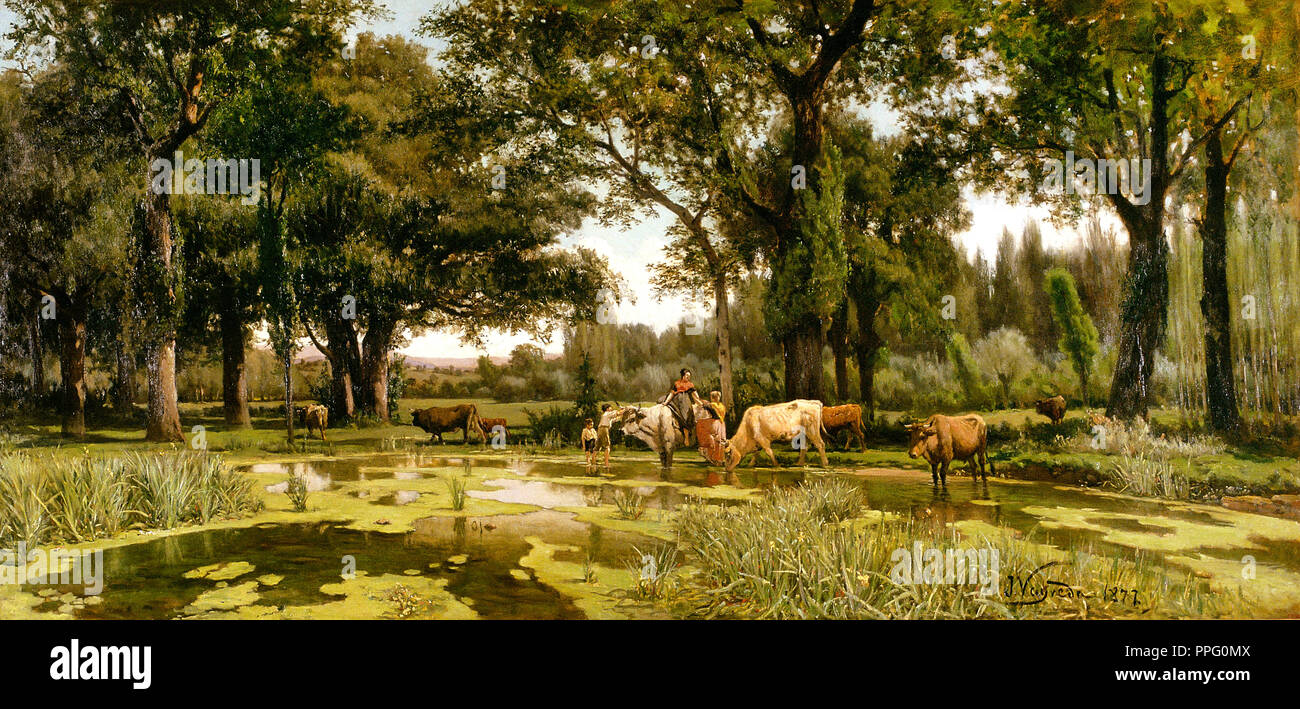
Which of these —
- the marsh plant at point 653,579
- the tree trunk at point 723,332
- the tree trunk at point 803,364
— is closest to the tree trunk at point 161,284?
the marsh plant at point 653,579

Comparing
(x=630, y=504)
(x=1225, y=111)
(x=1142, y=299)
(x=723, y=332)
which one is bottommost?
(x=630, y=504)

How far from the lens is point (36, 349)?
20.2 feet

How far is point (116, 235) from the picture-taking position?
627cm

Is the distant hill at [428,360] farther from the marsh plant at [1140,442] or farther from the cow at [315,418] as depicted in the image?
the marsh plant at [1140,442]

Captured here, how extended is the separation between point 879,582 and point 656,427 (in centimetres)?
351

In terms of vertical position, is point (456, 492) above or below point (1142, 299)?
below

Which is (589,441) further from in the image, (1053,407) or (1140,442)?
(1140,442)

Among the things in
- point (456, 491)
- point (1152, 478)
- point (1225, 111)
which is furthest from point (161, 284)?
point (1225, 111)

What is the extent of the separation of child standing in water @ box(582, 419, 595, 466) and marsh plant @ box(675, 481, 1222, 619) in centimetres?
267

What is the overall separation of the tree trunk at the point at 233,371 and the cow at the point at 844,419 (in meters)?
5.80

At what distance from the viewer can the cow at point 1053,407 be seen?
6.50 metres

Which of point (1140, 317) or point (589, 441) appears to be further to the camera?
point (589, 441)
